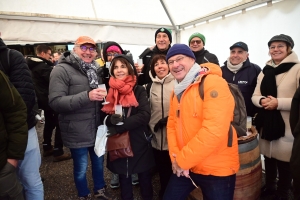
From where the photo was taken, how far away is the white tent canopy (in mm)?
3010

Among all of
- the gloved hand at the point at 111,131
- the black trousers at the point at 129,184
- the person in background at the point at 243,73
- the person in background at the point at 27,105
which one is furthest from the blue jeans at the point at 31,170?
the person in background at the point at 243,73

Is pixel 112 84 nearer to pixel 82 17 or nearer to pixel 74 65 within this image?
pixel 74 65

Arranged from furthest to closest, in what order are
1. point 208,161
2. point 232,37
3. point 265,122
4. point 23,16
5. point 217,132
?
point 232,37, point 23,16, point 265,122, point 208,161, point 217,132

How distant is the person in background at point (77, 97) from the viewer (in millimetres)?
2043

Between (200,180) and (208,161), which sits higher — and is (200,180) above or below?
below

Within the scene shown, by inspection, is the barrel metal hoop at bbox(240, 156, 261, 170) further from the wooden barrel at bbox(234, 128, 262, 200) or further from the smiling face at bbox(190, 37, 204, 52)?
the smiling face at bbox(190, 37, 204, 52)

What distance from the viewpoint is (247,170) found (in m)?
1.95

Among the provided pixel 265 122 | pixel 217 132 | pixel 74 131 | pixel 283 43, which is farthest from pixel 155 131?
pixel 283 43

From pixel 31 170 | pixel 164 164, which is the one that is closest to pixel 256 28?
pixel 164 164

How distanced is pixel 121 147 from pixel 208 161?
94 cm

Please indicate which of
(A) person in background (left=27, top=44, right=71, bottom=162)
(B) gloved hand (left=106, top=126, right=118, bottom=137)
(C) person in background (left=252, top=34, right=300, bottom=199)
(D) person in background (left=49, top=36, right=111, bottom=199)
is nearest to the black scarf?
(C) person in background (left=252, top=34, right=300, bottom=199)

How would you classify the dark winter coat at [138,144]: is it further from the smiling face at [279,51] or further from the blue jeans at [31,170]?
the smiling face at [279,51]

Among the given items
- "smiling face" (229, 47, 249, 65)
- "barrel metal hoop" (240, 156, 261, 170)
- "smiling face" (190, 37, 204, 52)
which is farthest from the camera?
"smiling face" (190, 37, 204, 52)

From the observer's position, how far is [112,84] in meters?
2.14
